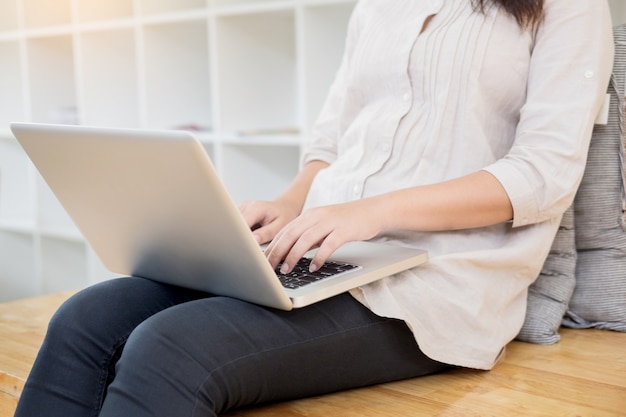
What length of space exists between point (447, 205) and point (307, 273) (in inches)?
9.0

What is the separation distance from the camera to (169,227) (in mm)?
1001

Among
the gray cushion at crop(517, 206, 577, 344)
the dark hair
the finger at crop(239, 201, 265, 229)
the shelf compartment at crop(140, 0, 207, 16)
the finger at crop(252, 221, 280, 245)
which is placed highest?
the shelf compartment at crop(140, 0, 207, 16)

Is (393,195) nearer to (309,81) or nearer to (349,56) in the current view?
(349,56)

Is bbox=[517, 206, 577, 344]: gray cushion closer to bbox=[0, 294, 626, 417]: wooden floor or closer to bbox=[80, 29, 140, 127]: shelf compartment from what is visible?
bbox=[0, 294, 626, 417]: wooden floor

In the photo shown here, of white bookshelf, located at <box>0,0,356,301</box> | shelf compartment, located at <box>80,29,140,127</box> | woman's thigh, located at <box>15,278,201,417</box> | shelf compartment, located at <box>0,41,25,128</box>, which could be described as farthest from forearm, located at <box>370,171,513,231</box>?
shelf compartment, located at <box>0,41,25,128</box>

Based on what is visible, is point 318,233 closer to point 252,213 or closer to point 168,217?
point 168,217

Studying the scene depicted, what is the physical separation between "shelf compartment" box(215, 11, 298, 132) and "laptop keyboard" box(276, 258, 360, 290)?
1467 millimetres

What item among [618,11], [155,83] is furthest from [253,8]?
[618,11]

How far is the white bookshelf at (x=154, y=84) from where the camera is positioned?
7.79ft

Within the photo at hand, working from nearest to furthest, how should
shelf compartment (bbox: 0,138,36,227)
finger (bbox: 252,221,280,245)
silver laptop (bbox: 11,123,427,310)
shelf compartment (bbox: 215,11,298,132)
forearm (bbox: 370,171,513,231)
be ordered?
silver laptop (bbox: 11,123,427,310) < forearm (bbox: 370,171,513,231) < finger (bbox: 252,221,280,245) < shelf compartment (bbox: 215,11,298,132) < shelf compartment (bbox: 0,138,36,227)

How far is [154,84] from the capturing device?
110 inches

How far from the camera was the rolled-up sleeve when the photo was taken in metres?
1.16

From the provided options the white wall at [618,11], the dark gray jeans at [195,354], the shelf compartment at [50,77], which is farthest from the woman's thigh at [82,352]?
the shelf compartment at [50,77]

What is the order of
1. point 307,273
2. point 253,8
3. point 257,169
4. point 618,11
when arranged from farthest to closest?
point 257,169 < point 253,8 < point 618,11 < point 307,273
